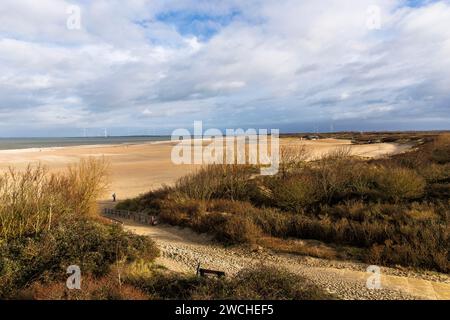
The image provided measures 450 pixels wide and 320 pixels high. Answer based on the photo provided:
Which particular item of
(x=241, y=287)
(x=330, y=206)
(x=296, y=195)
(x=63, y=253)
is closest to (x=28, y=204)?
(x=63, y=253)

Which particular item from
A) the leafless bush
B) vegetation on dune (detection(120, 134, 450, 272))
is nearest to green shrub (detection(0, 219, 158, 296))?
the leafless bush

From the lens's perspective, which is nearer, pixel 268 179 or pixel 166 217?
pixel 166 217

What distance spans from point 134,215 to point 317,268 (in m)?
11.6

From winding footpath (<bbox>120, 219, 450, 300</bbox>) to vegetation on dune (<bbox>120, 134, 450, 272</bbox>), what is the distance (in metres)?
0.82

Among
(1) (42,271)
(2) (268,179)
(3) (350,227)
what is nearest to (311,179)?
(2) (268,179)

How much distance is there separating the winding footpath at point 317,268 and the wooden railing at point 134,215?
329 centimetres

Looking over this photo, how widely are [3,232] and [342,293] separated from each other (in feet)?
32.5

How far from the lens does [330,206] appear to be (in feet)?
58.5

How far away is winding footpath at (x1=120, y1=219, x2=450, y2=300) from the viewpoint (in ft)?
30.2

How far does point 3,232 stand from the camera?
35.7 ft

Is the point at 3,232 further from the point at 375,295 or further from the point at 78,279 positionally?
the point at 375,295

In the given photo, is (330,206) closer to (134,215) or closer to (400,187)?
(400,187)

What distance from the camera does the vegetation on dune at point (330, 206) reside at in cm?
1216

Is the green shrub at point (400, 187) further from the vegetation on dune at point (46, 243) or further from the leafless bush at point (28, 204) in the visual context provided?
the leafless bush at point (28, 204)
